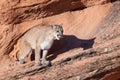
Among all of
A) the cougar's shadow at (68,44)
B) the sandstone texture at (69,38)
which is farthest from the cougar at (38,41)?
the cougar's shadow at (68,44)

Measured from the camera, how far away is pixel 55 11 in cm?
1003

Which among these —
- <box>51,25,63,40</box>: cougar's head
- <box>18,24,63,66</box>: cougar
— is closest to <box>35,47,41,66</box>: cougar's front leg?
<box>18,24,63,66</box>: cougar

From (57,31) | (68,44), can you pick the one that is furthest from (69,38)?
(57,31)

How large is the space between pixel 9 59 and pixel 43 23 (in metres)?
1.04

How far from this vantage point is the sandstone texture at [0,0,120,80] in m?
9.34

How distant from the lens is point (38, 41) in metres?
9.51

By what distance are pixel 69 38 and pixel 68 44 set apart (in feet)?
0.42

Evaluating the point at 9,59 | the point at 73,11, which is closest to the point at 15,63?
the point at 9,59

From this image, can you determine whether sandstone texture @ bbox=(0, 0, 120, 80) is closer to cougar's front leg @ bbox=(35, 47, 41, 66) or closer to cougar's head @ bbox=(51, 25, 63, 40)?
cougar's front leg @ bbox=(35, 47, 41, 66)

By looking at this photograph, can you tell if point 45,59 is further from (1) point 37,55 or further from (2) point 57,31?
(2) point 57,31

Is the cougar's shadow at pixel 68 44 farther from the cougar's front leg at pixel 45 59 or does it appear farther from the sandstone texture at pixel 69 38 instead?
the cougar's front leg at pixel 45 59

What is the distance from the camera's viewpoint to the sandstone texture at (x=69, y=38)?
9336mm

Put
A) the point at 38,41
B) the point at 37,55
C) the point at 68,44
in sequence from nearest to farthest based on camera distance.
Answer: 1. the point at 37,55
2. the point at 38,41
3. the point at 68,44

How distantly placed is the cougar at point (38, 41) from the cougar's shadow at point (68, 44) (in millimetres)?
392
